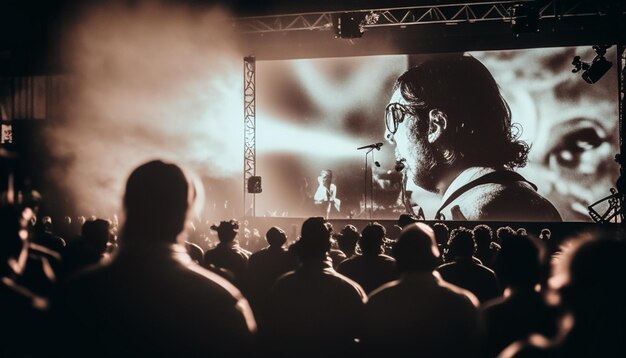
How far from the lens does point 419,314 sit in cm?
256

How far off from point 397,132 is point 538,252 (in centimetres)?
1209

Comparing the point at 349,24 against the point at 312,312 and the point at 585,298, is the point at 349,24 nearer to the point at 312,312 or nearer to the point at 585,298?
the point at 312,312

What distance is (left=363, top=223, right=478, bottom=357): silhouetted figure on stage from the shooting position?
8.34ft

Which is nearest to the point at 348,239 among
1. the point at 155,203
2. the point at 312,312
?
the point at 312,312

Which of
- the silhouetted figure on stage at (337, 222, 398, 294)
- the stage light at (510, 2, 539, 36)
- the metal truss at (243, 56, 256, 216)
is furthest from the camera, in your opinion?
the metal truss at (243, 56, 256, 216)

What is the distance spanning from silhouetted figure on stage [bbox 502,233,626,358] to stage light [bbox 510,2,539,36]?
11.0 metres

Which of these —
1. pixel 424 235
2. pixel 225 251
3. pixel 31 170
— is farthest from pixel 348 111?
pixel 424 235

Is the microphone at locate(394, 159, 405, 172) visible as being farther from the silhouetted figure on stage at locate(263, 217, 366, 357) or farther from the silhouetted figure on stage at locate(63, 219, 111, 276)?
the silhouetted figure on stage at locate(263, 217, 366, 357)

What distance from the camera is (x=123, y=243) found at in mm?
1698

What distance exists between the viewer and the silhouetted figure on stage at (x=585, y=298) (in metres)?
1.34

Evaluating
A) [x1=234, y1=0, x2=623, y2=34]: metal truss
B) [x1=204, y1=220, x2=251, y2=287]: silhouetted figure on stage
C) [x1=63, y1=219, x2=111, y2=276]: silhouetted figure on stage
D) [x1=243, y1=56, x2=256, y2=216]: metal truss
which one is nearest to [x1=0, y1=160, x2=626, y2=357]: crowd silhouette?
[x1=63, y1=219, x2=111, y2=276]: silhouetted figure on stage

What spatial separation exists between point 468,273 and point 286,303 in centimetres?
170

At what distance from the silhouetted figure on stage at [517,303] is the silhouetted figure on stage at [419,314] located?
0.10 meters

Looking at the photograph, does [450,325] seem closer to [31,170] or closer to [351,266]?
[351,266]
